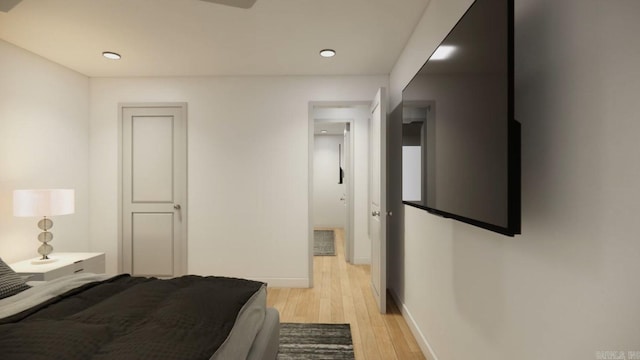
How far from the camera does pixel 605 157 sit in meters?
0.78

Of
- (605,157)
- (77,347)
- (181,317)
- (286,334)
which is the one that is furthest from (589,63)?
(286,334)

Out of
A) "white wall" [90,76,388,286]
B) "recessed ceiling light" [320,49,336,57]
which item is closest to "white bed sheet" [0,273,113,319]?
"white wall" [90,76,388,286]

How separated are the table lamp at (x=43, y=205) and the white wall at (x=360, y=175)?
3331 millimetres

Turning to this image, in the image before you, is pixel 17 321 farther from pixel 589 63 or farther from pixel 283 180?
pixel 283 180

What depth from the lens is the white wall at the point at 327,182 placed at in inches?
306

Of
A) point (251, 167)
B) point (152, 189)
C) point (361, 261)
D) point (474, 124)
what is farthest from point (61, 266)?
point (361, 261)

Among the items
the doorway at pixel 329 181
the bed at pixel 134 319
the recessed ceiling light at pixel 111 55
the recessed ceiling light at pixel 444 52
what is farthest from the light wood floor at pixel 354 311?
the doorway at pixel 329 181

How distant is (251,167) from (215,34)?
4.98 feet

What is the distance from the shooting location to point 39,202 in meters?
2.66

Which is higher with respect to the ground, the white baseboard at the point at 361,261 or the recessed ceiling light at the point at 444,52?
the recessed ceiling light at the point at 444,52

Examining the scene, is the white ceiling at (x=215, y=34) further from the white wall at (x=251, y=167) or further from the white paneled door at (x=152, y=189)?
the white paneled door at (x=152, y=189)

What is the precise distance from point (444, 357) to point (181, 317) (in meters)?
1.58

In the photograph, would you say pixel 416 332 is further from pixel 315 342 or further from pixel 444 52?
pixel 444 52

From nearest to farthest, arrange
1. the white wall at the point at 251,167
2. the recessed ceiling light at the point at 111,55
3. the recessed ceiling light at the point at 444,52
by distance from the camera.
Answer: the recessed ceiling light at the point at 444,52
the recessed ceiling light at the point at 111,55
the white wall at the point at 251,167
